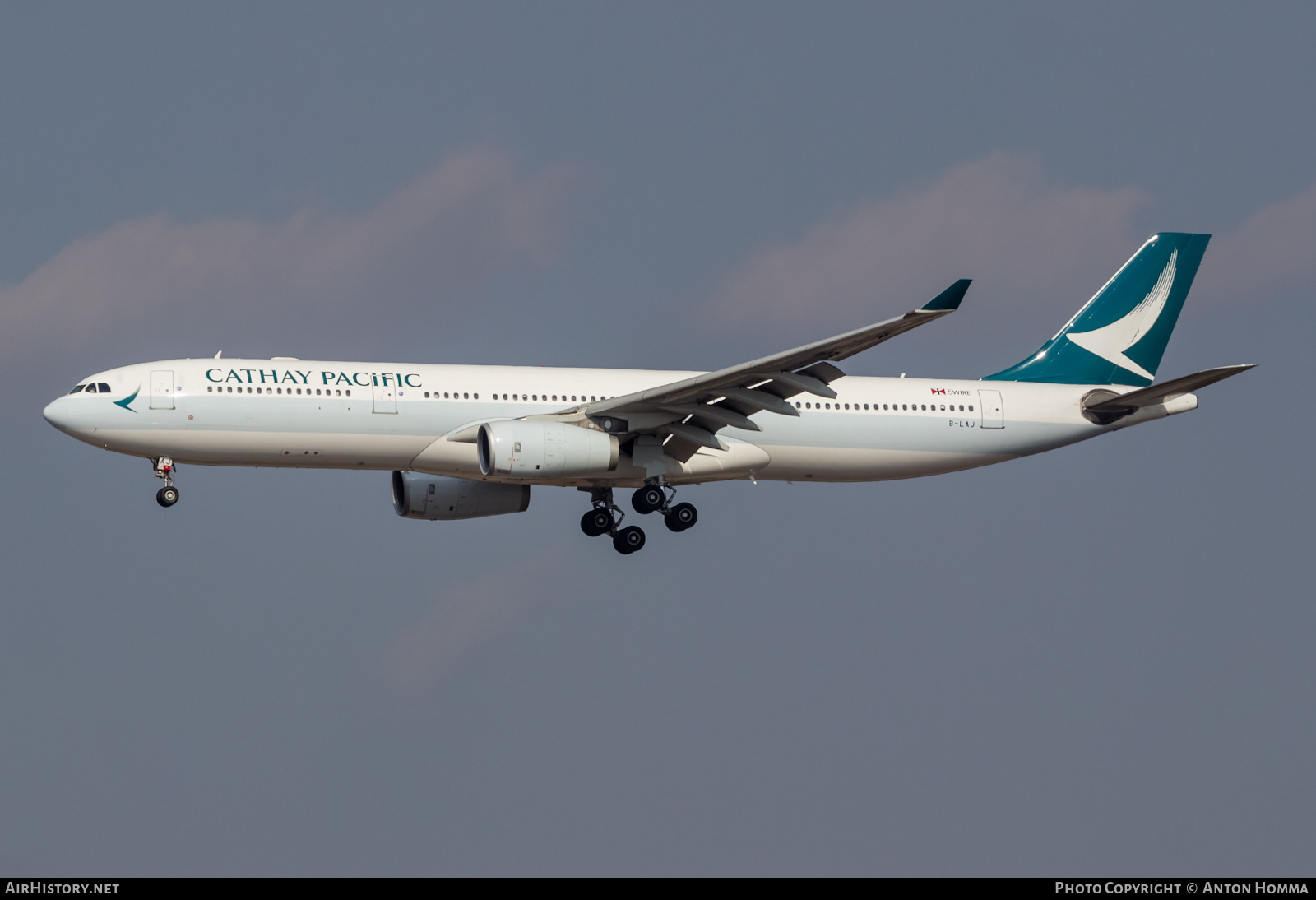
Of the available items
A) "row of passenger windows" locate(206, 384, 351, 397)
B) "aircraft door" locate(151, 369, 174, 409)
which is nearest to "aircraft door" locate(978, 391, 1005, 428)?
"row of passenger windows" locate(206, 384, 351, 397)

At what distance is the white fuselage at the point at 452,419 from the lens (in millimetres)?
40938

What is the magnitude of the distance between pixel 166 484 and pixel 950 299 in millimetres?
19464

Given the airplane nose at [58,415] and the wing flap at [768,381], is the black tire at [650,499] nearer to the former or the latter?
the wing flap at [768,381]

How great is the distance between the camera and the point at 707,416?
4212 centimetres

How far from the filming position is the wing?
38.7 m

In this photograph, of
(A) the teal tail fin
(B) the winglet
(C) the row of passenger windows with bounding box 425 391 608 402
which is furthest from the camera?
(A) the teal tail fin

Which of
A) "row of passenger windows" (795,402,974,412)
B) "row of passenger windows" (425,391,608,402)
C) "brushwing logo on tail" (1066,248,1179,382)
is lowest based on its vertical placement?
"row of passenger windows" (425,391,608,402)

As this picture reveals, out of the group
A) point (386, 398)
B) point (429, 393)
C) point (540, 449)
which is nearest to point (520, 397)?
point (429, 393)

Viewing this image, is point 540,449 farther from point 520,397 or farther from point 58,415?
point 58,415

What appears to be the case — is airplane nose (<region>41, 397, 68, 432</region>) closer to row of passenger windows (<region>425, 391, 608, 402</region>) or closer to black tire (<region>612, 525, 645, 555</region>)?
row of passenger windows (<region>425, 391, 608, 402</region>)

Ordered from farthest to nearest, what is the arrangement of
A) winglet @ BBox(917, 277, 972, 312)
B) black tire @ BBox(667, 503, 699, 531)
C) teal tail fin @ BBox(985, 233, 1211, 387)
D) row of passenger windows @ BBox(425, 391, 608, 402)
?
1. teal tail fin @ BBox(985, 233, 1211, 387)
2. black tire @ BBox(667, 503, 699, 531)
3. row of passenger windows @ BBox(425, 391, 608, 402)
4. winglet @ BBox(917, 277, 972, 312)

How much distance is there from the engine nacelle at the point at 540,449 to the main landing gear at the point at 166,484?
290 inches

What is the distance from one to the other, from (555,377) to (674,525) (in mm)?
4912
